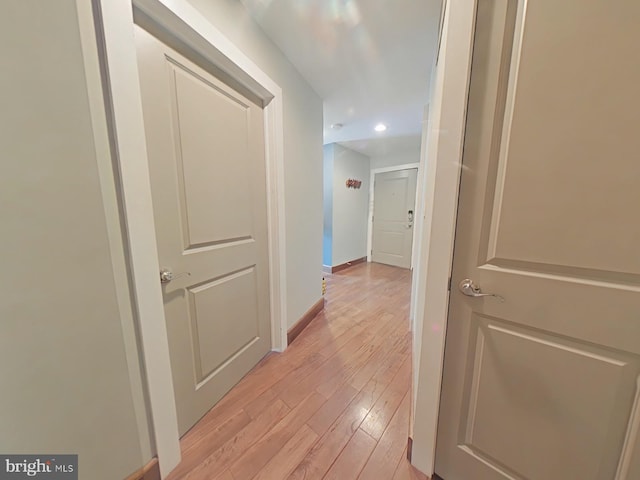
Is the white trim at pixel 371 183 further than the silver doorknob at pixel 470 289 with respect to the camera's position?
Yes

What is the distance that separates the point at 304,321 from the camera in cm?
215

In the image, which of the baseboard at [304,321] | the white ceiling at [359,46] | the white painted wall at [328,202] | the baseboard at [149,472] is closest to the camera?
the baseboard at [149,472]

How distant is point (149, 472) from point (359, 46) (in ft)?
8.61

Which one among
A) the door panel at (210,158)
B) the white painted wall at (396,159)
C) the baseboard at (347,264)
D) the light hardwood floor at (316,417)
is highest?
the white painted wall at (396,159)

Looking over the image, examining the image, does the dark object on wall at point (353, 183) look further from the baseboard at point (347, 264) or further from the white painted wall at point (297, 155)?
the white painted wall at point (297, 155)

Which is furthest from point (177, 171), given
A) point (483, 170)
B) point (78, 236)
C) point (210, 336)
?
point (483, 170)

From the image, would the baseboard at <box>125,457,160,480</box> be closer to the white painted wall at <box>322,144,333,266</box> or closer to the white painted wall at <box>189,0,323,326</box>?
the white painted wall at <box>189,0,323,326</box>

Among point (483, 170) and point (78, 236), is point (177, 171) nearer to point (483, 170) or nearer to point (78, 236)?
point (78, 236)

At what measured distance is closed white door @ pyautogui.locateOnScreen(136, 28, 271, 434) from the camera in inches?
38.1

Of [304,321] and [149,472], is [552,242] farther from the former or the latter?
[304,321]

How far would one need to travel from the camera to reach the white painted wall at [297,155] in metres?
1.27

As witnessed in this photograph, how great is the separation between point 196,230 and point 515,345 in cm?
145

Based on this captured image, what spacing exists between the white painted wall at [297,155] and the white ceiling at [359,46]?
10cm

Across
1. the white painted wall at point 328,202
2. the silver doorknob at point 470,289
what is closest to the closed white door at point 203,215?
the silver doorknob at point 470,289
